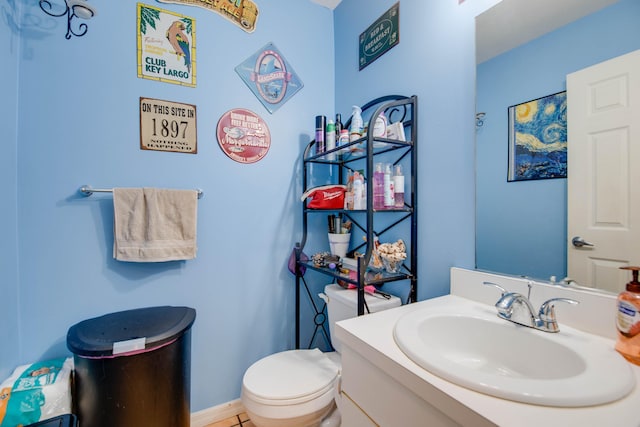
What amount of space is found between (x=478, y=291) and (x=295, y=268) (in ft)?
3.11

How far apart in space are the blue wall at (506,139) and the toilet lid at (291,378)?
806 millimetres

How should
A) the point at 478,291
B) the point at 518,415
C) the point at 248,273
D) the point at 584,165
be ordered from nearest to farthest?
the point at 518,415 < the point at 584,165 < the point at 478,291 < the point at 248,273

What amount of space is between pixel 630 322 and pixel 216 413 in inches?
66.9

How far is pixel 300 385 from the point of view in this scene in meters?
1.06

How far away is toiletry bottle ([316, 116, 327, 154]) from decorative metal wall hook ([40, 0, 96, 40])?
1.03 metres

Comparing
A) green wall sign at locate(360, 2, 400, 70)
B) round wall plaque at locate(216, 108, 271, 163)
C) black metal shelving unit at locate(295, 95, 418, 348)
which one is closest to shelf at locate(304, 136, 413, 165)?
black metal shelving unit at locate(295, 95, 418, 348)

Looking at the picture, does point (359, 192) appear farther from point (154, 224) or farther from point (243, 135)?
point (154, 224)

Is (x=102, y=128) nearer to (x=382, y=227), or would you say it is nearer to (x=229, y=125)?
(x=229, y=125)

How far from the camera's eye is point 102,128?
1.17 meters

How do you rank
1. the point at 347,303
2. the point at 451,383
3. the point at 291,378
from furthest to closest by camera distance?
the point at 347,303, the point at 291,378, the point at 451,383

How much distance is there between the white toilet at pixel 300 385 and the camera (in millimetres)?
992

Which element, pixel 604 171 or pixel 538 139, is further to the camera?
pixel 538 139

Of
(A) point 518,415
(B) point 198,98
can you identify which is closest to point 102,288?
(B) point 198,98

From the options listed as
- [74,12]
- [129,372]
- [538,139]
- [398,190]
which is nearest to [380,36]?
[398,190]
